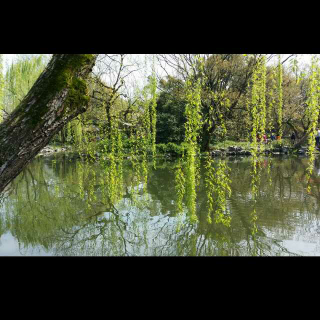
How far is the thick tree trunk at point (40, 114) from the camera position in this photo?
4.63 feet

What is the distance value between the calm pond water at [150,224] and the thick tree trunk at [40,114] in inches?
71.7

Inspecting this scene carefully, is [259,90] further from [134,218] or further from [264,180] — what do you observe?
[264,180]

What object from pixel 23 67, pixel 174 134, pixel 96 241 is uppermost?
pixel 23 67

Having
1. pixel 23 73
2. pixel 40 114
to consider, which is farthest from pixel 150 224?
pixel 23 73

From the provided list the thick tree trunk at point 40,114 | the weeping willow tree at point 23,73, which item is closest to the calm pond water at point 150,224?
the thick tree trunk at point 40,114

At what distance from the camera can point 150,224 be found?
3719 mm

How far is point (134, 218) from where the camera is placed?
398 centimetres

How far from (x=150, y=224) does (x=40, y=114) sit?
2.58 meters

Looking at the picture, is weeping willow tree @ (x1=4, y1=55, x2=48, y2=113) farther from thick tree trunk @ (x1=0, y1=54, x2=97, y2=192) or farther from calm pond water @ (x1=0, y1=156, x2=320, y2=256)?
thick tree trunk @ (x1=0, y1=54, x2=97, y2=192)

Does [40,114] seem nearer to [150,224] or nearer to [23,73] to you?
[150,224]

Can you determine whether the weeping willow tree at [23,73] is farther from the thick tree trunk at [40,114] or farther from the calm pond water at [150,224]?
the thick tree trunk at [40,114]

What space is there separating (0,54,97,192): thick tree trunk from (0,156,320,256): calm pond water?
182 centimetres
